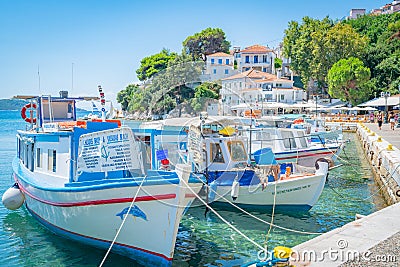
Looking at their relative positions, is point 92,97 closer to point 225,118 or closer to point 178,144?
point 225,118

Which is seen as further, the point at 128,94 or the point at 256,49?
the point at 256,49

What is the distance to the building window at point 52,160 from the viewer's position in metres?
11.7

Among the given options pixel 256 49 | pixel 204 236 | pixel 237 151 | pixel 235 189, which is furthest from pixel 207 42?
pixel 204 236

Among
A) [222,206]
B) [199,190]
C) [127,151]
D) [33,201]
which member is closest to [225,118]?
[199,190]

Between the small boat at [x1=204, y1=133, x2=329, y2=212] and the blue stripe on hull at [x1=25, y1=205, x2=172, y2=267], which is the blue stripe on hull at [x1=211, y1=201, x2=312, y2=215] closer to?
the small boat at [x1=204, y1=133, x2=329, y2=212]

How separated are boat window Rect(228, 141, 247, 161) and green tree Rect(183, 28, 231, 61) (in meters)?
74.2

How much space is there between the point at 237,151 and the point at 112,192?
19.3ft

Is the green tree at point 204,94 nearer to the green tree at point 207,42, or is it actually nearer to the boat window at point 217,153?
the boat window at point 217,153

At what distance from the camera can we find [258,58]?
85.1 meters

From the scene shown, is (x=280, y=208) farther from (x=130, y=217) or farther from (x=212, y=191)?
(x=130, y=217)

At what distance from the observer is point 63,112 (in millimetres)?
15602

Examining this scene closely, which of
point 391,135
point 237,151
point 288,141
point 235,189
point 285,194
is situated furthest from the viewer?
point 391,135

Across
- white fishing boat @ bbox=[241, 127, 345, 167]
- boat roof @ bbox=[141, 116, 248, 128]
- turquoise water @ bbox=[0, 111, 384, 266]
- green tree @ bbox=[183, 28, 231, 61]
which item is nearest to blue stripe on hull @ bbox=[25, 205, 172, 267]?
turquoise water @ bbox=[0, 111, 384, 266]

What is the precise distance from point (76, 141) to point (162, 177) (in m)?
3.08
